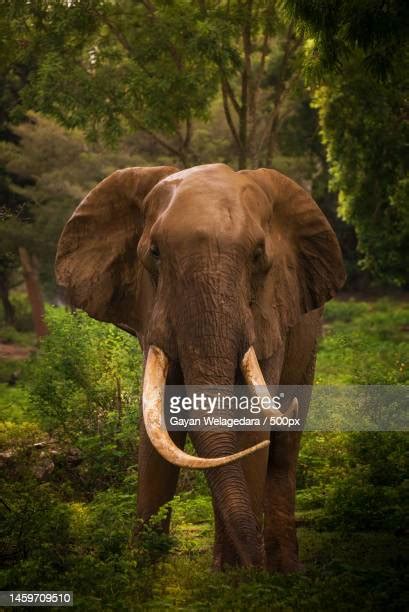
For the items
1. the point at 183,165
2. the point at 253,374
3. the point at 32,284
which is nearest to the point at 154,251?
the point at 253,374

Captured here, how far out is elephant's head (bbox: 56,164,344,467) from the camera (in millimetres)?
7176

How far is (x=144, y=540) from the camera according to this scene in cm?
781

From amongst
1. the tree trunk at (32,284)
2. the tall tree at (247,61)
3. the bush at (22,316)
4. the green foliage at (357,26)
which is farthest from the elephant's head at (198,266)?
the bush at (22,316)

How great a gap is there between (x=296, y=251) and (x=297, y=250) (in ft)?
0.06

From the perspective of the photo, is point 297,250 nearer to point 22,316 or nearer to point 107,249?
point 107,249

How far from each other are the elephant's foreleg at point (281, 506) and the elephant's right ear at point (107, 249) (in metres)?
1.70

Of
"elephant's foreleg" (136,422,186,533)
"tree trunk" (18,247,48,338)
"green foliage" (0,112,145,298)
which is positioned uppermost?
"elephant's foreleg" (136,422,186,533)

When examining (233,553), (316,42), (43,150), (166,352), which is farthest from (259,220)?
(43,150)

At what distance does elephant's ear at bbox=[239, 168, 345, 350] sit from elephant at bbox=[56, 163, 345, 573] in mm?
11

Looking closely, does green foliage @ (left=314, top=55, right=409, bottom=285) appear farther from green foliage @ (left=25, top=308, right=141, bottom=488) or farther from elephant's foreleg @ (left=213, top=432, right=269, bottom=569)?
elephant's foreleg @ (left=213, top=432, right=269, bottom=569)

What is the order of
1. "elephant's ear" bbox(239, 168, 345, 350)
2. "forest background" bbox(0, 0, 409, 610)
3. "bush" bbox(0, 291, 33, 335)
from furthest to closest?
"bush" bbox(0, 291, 33, 335) → "elephant's ear" bbox(239, 168, 345, 350) → "forest background" bbox(0, 0, 409, 610)

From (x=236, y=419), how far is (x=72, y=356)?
5.99m

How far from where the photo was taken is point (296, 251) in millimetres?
8781

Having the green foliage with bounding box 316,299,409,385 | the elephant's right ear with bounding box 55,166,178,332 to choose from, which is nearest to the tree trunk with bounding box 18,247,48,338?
the green foliage with bounding box 316,299,409,385
